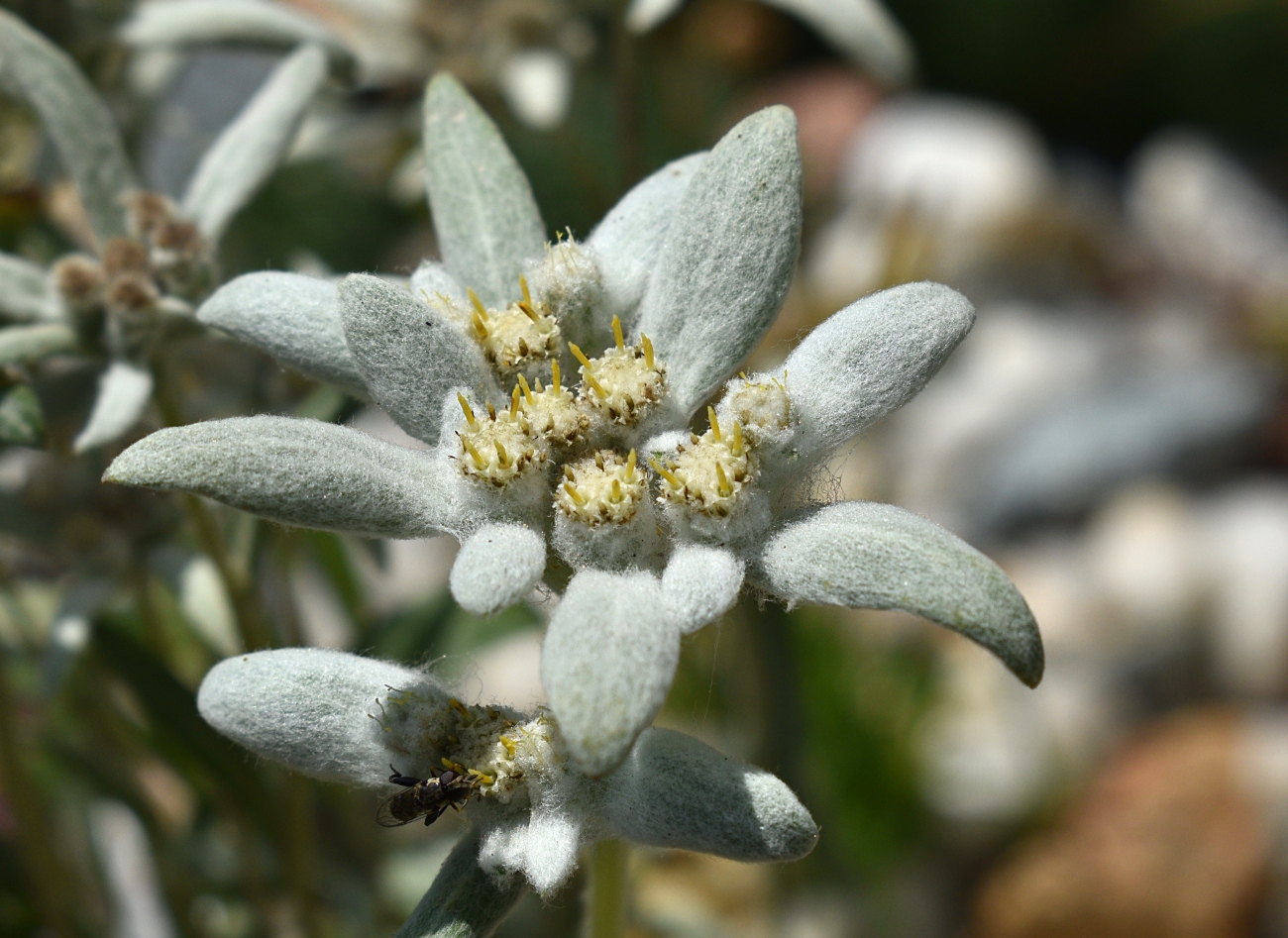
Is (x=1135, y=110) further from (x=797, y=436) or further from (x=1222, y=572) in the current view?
(x=797, y=436)

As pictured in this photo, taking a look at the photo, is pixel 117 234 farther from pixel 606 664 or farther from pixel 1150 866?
pixel 1150 866

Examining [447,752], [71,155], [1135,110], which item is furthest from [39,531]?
[1135,110]

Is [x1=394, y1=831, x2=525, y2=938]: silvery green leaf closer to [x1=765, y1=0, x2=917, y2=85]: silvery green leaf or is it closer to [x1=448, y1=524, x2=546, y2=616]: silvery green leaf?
[x1=448, y1=524, x2=546, y2=616]: silvery green leaf

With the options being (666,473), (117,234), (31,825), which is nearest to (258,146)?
(117,234)

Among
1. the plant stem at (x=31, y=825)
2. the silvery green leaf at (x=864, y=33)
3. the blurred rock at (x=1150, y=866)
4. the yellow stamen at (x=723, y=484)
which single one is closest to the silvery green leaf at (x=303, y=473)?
the yellow stamen at (x=723, y=484)

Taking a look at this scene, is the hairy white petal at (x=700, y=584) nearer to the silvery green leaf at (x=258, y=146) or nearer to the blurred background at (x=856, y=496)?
the blurred background at (x=856, y=496)

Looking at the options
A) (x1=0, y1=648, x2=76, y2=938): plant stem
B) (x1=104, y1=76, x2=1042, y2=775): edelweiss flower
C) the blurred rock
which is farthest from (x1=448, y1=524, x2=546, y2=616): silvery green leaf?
the blurred rock
